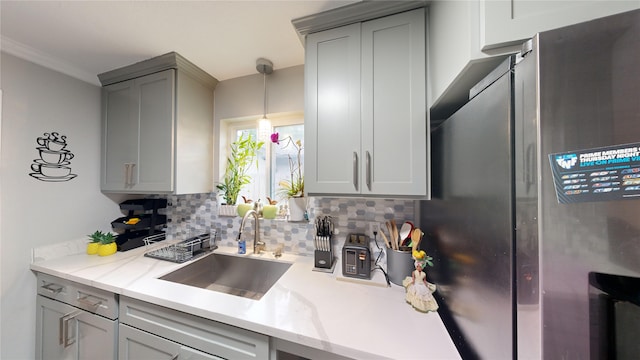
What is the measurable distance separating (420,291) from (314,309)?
46cm

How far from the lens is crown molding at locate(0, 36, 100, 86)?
1203mm

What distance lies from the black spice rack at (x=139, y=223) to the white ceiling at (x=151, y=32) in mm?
1081

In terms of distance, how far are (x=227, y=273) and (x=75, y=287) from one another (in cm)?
81

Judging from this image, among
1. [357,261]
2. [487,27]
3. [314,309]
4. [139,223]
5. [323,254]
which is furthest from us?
[139,223]

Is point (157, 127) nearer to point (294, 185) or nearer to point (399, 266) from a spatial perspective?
point (294, 185)

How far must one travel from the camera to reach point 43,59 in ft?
4.37

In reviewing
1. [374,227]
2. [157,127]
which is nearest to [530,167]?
[374,227]

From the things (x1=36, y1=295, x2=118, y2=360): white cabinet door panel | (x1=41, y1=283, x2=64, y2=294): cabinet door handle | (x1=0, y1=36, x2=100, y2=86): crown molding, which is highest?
(x1=0, y1=36, x2=100, y2=86): crown molding

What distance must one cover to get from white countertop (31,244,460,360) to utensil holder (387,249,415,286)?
0.05 m

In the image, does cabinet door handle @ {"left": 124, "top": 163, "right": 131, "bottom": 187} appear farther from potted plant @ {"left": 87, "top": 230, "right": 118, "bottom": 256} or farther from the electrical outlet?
the electrical outlet

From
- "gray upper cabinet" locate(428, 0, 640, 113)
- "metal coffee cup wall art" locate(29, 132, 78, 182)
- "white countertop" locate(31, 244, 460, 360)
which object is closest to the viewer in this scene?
"gray upper cabinet" locate(428, 0, 640, 113)

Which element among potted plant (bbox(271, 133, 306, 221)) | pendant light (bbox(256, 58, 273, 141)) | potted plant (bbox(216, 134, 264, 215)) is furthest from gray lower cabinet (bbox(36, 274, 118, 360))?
pendant light (bbox(256, 58, 273, 141))

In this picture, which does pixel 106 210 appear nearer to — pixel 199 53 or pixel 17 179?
pixel 17 179

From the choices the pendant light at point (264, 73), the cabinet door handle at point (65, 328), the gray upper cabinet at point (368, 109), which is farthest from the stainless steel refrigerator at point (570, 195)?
the cabinet door handle at point (65, 328)
